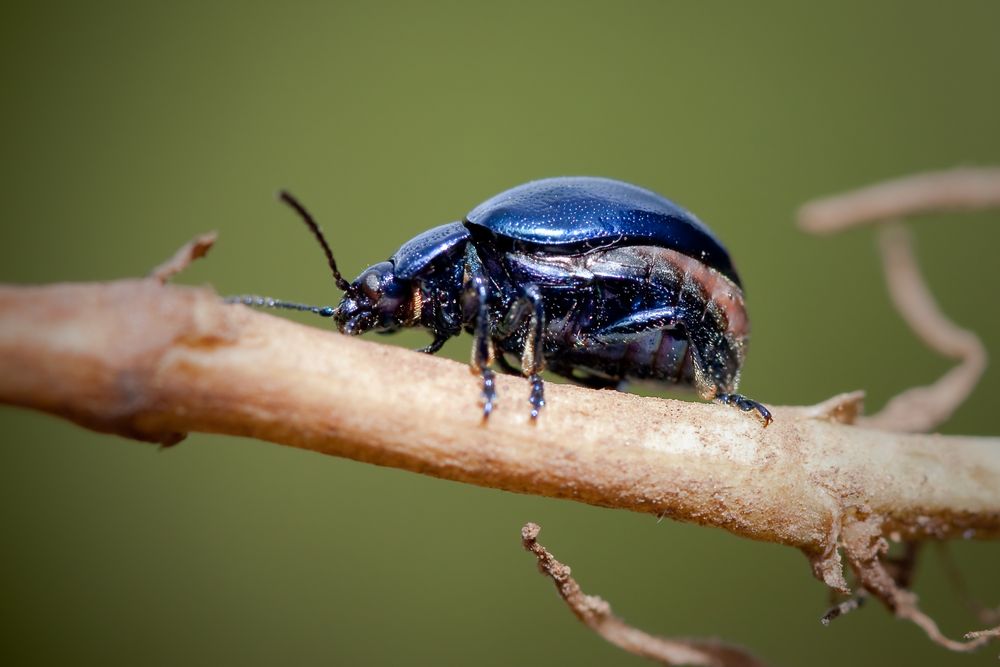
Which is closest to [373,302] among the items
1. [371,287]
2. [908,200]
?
[371,287]

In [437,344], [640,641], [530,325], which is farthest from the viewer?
[437,344]

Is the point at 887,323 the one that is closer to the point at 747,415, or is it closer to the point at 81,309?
the point at 747,415

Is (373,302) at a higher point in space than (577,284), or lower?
lower

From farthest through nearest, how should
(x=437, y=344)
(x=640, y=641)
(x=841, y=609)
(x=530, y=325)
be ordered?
(x=437, y=344)
(x=530, y=325)
(x=841, y=609)
(x=640, y=641)

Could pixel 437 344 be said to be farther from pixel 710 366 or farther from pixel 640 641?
pixel 640 641

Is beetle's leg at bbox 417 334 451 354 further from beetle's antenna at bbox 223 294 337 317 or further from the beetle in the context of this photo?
beetle's antenna at bbox 223 294 337 317

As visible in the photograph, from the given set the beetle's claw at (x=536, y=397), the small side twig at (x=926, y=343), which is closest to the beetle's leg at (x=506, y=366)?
the beetle's claw at (x=536, y=397)
